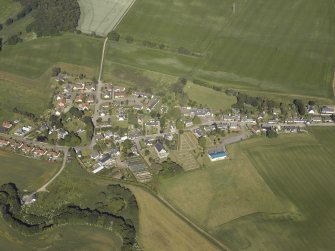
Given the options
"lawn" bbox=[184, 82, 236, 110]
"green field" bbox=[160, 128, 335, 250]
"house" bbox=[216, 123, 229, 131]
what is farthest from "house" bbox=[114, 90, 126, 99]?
"green field" bbox=[160, 128, 335, 250]

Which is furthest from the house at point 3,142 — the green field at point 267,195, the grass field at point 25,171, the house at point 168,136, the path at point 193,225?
the path at point 193,225

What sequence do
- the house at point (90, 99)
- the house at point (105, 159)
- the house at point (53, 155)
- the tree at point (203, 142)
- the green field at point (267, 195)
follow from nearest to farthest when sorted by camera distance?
the green field at point (267, 195), the house at point (105, 159), the house at point (53, 155), the tree at point (203, 142), the house at point (90, 99)

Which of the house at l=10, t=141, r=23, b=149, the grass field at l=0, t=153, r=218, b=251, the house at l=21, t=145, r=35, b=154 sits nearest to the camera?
the grass field at l=0, t=153, r=218, b=251

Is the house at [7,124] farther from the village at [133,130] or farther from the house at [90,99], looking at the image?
the house at [90,99]

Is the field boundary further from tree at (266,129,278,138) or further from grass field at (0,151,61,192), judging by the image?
tree at (266,129,278,138)

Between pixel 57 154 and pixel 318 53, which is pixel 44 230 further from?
pixel 318 53

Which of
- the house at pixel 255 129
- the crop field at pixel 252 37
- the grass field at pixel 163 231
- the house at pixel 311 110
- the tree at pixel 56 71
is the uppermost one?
the crop field at pixel 252 37
